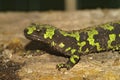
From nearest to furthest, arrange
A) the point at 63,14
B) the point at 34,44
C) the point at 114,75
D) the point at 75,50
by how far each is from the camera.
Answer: the point at 114,75
the point at 75,50
the point at 34,44
the point at 63,14

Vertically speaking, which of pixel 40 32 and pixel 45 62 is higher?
pixel 40 32

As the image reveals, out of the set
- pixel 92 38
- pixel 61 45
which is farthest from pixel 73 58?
pixel 92 38

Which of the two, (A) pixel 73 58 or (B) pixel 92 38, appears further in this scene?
(B) pixel 92 38

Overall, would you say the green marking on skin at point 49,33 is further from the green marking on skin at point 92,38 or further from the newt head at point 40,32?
the green marking on skin at point 92,38

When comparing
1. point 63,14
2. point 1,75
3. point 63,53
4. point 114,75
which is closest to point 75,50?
point 63,53

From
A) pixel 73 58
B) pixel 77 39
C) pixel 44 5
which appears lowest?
pixel 73 58

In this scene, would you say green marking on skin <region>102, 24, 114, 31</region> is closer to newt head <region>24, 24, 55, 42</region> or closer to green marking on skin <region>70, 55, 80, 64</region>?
green marking on skin <region>70, 55, 80, 64</region>

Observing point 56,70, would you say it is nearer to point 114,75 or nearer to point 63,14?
point 114,75

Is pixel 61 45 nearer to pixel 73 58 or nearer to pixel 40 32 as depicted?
pixel 73 58
